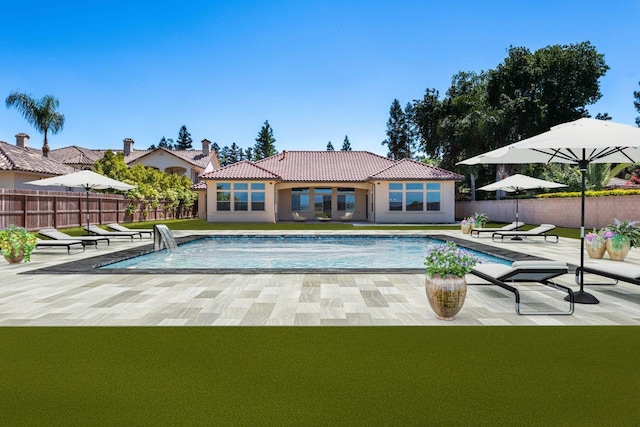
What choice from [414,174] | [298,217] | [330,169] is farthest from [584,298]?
[298,217]

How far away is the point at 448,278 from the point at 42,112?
137 ft

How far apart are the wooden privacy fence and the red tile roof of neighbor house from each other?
5.77 meters

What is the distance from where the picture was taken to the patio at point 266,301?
5.07 m

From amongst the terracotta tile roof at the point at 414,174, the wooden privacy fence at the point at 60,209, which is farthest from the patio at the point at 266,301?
the terracotta tile roof at the point at 414,174

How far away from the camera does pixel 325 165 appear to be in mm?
34469

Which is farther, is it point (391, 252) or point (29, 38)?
point (29, 38)

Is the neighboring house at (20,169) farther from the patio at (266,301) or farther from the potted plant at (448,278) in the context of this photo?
the potted plant at (448,278)

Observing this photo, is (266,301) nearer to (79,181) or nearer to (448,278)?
(448,278)

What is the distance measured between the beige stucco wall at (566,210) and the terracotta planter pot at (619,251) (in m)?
11.7

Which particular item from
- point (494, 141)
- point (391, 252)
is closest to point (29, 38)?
point (391, 252)
